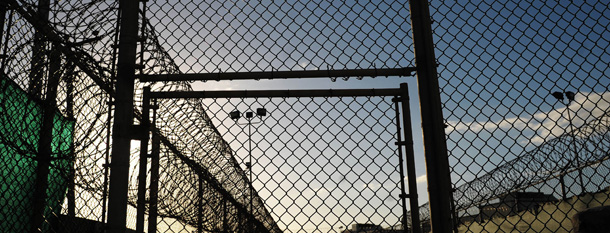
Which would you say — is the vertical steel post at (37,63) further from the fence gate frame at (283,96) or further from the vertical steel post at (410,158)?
the vertical steel post at (410,158)

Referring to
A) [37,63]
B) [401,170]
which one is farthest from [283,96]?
[37,63]

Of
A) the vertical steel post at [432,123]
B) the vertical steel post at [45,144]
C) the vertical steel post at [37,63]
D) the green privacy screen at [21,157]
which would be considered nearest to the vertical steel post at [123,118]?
the green privacy screen at [21,157]

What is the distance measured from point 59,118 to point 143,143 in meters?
2.10

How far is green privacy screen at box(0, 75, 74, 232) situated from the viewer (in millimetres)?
4012

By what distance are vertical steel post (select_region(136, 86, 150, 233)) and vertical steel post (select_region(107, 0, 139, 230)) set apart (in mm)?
89

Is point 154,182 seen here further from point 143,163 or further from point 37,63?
point 37,63

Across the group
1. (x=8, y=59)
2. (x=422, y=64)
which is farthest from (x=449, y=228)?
(x=8, y=59)

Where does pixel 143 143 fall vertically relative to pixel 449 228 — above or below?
above

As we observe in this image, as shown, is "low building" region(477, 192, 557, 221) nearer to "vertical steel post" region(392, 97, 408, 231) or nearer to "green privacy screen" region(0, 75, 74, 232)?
"vertical steel post" region(392, 97, 408, 231)

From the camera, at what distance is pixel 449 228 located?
102 inches

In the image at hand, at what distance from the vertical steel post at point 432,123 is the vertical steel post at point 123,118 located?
1.79 metres

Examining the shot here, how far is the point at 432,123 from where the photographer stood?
8.95 feet

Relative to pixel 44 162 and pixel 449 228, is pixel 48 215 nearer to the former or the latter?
pixel 44 162

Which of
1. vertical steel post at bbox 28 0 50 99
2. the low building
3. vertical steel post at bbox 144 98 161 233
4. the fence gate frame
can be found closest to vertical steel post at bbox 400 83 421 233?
the fence gate frame
